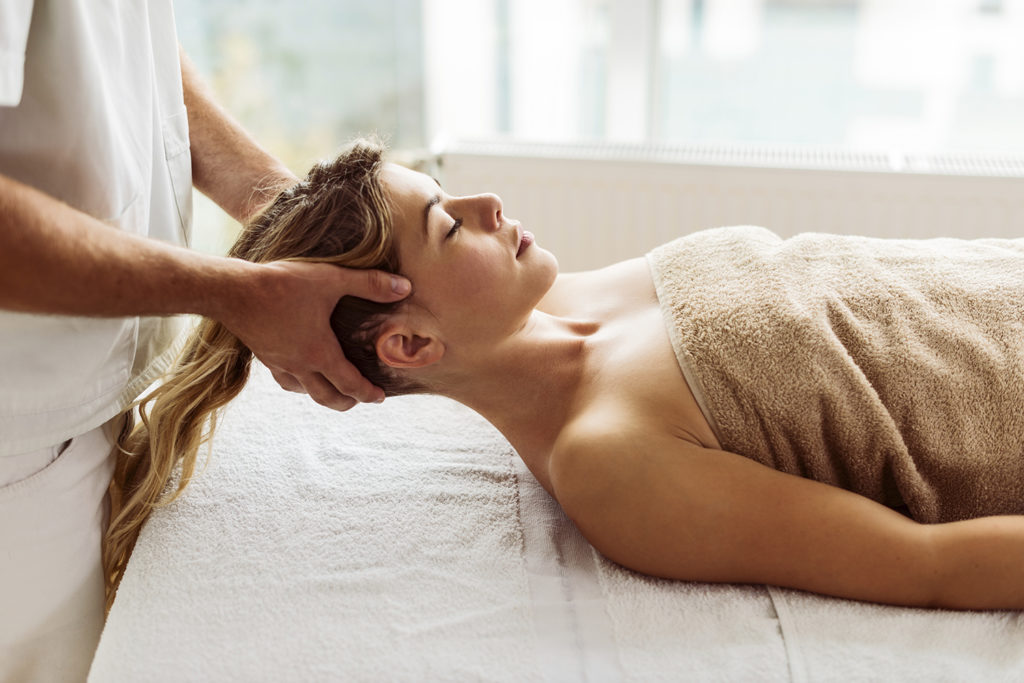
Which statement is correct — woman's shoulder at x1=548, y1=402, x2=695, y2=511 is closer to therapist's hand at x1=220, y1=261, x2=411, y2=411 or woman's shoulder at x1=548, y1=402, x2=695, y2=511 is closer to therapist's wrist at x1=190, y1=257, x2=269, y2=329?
therapist's hand at x1=220, y1=261, x2=411, y2=411

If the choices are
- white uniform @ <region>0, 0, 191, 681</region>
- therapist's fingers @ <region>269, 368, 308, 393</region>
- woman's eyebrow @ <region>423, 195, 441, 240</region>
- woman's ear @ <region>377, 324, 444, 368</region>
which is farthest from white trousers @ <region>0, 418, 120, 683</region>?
woman's eyebrow @ <region>423, 195, 441, 240</region>

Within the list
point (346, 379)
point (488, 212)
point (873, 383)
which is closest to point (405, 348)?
point (346, 379)

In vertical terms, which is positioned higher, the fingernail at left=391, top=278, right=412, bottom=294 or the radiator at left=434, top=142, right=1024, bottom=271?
the fingernail at left=391, top=278, right=412, bottom=294

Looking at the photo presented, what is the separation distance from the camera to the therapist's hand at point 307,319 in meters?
1.08

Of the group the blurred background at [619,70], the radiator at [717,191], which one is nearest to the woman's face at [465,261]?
the radiator at [717,191]

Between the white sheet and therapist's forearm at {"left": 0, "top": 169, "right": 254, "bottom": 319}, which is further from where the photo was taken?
the white sheet

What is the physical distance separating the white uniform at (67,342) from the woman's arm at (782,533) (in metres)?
0.65

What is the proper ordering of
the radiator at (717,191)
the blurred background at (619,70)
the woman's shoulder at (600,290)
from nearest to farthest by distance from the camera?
the woman's shoulder at (600,290) → the radiator at (717,191) → the blurred background at (619,70)

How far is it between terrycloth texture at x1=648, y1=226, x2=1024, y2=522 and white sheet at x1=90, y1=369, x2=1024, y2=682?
0.56 ft

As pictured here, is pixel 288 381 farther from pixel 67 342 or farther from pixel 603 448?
pixel 603 448

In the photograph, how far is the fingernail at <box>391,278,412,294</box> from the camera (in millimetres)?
1172

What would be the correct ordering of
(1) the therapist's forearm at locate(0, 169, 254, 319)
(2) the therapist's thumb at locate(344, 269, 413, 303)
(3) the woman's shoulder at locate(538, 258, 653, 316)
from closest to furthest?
(1) the therapist's forearm at locate(0, 169, 254, 319) < (2) the therapist's thumb at locate(344, 269, 413, 303) < (3) the woman's shoulder at locate(538, 258, 653, 316)

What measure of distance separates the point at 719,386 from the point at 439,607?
0.44 m

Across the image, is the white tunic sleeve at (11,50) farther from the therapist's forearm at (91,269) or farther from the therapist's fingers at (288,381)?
the therapist's fingers at (288,381)
